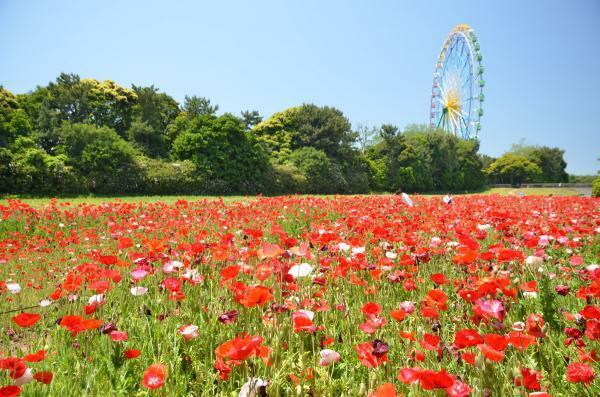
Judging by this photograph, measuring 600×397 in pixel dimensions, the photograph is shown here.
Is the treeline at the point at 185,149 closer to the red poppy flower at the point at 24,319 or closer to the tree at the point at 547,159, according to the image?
the red poppy flower at the point at 24,319

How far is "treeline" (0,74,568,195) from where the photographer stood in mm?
21734

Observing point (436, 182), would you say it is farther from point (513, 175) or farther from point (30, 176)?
point (30, 176)

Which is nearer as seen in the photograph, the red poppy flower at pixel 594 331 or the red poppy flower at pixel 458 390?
the red poppy flower at pixel 458 390

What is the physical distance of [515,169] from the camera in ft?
215

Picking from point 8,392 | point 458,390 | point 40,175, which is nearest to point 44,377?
point 8,392

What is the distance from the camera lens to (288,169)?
102ft

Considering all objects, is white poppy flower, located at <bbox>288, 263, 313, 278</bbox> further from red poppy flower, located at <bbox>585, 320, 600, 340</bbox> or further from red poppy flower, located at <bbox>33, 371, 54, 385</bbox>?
red poppy flower, located at <bbox>585, 320, 600, 340</bbox>

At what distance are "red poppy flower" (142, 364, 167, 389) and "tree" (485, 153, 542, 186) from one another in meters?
73.9

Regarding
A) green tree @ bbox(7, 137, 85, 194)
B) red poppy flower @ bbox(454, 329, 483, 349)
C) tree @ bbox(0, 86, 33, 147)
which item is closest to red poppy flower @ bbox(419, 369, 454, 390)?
red poppy flower @ bbox(454, 329, 483, 349)

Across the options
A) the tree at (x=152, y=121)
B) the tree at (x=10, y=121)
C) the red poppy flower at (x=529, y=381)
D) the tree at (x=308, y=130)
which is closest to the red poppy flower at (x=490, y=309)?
the red poppy flower at (x=529, y=381)

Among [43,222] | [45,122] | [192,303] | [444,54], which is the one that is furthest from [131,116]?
[444,54]

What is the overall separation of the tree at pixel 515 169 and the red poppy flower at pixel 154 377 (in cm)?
7389

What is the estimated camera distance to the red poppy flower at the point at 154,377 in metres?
1.21

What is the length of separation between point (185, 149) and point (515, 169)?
6071 centimetres
